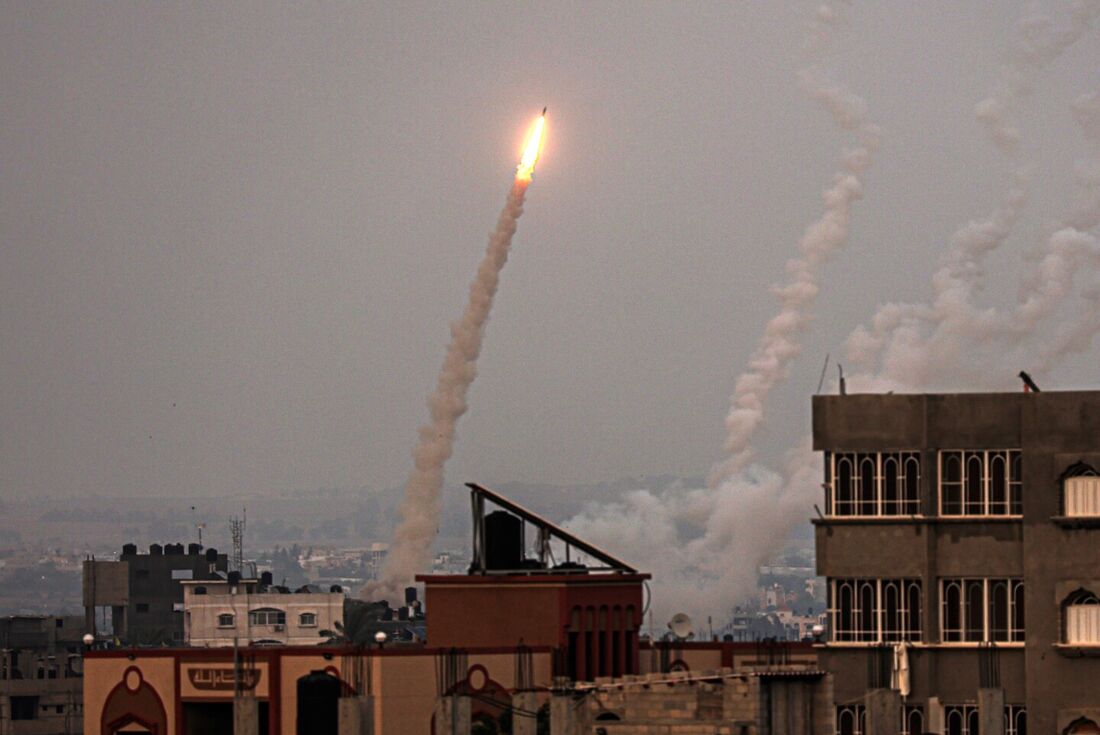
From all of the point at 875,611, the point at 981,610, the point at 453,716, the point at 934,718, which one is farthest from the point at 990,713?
the point at 453,716

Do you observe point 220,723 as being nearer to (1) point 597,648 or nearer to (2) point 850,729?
(1) point 597,648

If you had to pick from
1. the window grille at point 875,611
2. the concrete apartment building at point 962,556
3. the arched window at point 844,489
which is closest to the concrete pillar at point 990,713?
the concrete apartment building at point 962,556

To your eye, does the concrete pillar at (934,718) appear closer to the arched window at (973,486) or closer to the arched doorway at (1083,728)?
the arched doorway at (1083,728)

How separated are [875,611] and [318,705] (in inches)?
968

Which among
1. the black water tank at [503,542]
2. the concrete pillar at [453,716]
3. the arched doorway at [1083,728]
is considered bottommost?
the arched doorway at [1083,728]

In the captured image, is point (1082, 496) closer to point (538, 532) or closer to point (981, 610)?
point (981, 610)

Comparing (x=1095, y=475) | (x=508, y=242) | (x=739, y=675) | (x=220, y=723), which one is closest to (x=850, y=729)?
(x=739, y=675)

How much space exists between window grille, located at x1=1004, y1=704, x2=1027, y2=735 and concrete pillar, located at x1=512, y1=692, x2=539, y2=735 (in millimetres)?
19743

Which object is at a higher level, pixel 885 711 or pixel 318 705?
pixel 318 705

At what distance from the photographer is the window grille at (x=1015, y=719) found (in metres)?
128

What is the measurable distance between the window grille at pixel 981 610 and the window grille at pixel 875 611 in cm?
127

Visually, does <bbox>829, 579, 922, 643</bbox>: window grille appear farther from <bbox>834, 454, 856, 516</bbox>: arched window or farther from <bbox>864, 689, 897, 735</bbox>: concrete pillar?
<bbox>864, 689, 897, 735</bbox>: concrete pillar

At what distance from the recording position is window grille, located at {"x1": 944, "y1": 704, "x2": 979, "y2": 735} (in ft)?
420

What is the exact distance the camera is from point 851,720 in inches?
5074
